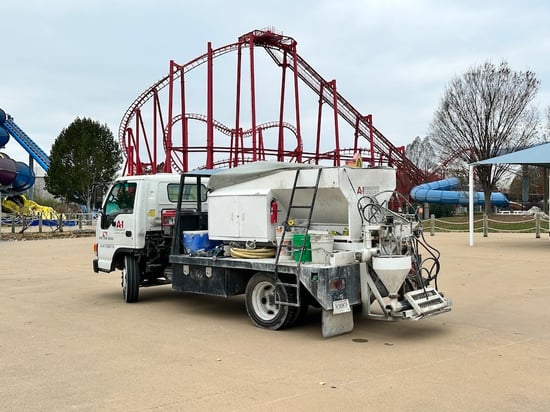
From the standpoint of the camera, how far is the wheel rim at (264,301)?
8.71m

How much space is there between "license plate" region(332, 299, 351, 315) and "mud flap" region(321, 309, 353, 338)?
0.60 ft

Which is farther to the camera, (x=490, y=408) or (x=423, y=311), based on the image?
(x=423, y=311)

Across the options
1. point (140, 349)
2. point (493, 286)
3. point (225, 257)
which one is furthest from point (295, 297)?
point (493, 286)

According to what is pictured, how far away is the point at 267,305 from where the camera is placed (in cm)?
884

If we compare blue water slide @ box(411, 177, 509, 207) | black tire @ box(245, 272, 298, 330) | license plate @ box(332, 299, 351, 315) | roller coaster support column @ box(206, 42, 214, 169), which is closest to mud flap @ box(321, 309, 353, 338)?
license plate @ box(332, 299, 351, 315)

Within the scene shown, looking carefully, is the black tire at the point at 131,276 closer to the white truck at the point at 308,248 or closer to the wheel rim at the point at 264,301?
the white truck at the point at 308,248

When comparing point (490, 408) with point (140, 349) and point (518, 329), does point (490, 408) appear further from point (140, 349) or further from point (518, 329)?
point (140, 349)

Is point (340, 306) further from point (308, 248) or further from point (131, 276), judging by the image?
point (131, 276)

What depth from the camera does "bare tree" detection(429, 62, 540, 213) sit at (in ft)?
136

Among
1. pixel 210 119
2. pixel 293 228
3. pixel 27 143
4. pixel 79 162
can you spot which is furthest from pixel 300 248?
pixel 27 143

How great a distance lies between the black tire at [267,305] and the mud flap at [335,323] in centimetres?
53

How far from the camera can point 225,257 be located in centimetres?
934

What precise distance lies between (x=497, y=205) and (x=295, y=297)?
55.5 metres

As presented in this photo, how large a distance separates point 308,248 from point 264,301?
1.26m
